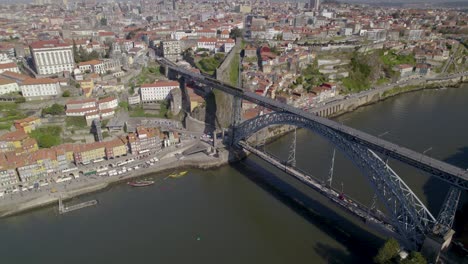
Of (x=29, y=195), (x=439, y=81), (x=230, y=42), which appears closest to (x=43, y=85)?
(x=29, y=195)

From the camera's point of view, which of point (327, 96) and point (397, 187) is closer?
point (397, 187)

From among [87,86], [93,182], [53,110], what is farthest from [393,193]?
[87,86]

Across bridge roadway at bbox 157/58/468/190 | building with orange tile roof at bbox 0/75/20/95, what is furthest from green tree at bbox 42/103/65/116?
bridge roadway at bbox 157/58/468/190

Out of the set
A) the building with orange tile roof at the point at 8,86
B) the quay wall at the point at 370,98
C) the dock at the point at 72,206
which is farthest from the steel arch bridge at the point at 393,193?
the building with orange tile roof at the point at 8,86

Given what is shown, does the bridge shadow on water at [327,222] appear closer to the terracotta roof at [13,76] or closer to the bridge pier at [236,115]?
the bridge pier at [236,115]

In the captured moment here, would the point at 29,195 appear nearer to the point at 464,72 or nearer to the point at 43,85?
the point at 43,85

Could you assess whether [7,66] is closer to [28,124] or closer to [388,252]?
[28,124]
